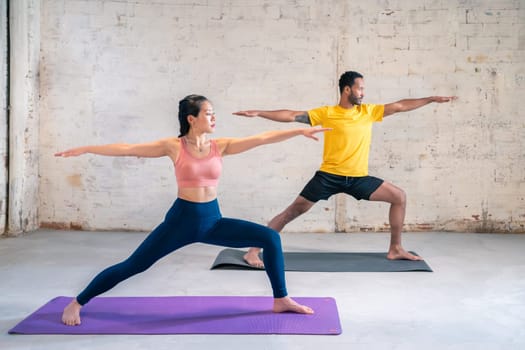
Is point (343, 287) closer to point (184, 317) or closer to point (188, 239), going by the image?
point (184, 317)

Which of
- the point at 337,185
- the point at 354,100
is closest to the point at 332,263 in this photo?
the point at 337,185

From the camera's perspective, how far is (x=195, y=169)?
12.6 feet

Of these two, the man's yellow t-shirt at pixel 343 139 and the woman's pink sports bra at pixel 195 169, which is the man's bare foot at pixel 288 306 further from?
the man's yellow t-shirt at pixel 343 139

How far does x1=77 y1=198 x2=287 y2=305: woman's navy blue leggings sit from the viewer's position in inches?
147

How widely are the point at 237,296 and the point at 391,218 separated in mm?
1908

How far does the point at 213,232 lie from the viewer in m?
3.83

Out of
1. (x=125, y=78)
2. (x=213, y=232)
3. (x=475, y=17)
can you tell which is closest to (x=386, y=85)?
(x=475, y=17)

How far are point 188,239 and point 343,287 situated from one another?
149 cm

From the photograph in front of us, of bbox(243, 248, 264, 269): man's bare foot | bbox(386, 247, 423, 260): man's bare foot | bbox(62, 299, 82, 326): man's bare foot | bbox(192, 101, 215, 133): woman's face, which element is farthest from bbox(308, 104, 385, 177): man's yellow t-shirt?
bbox(62, 299, 82, 326): man's bare foot

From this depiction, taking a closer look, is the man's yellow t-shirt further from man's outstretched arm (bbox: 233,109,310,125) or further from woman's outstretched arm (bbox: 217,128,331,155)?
woman's outstretched arm (bbox: 217,128,331,155)

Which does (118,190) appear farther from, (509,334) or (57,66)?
(509,334)

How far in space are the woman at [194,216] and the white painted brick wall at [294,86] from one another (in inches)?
135

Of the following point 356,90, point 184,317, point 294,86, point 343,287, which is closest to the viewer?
point 184,317

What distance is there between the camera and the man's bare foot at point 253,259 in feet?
17.7
